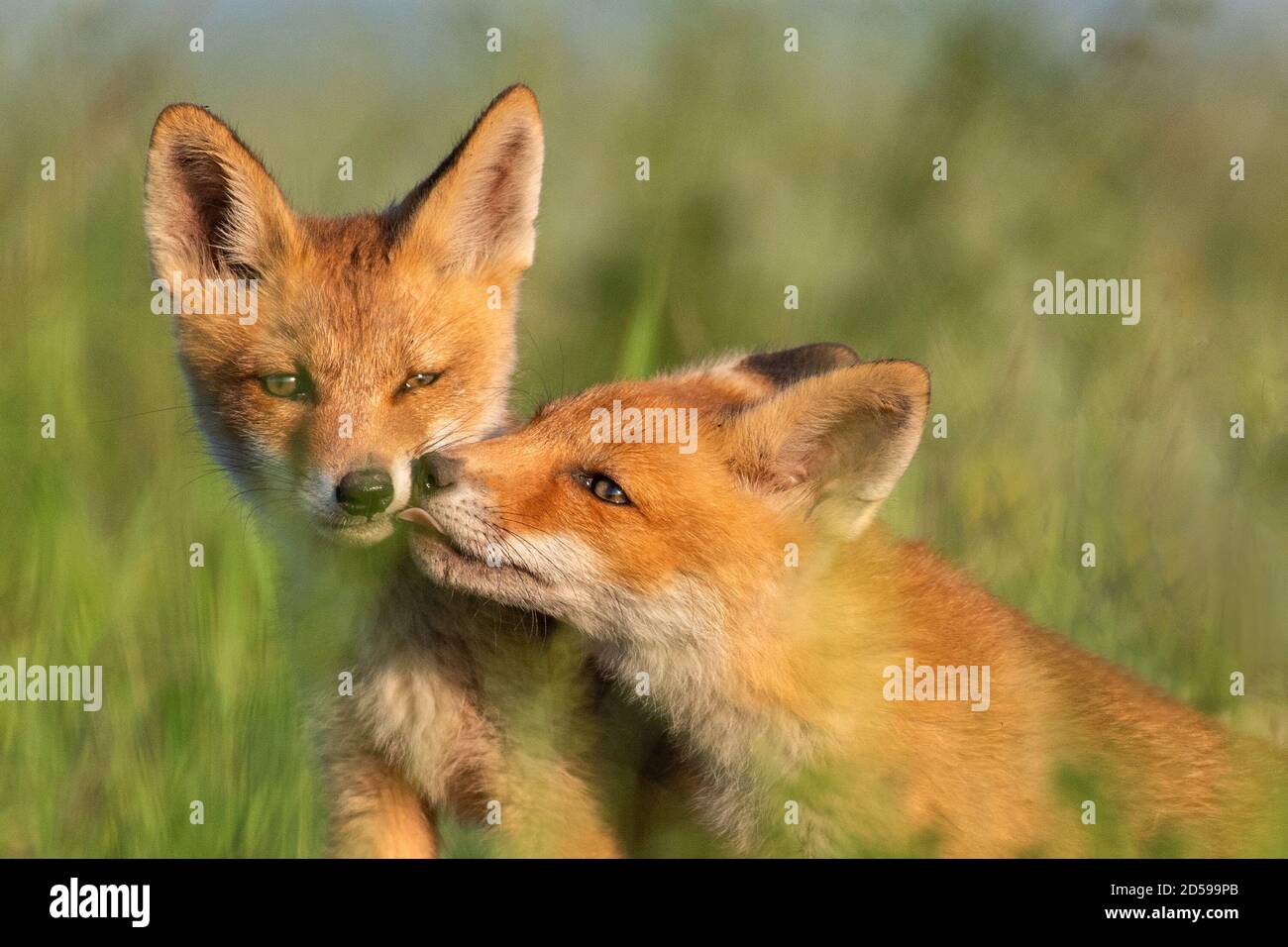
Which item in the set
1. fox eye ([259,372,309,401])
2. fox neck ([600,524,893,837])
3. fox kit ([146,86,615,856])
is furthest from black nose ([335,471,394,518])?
fox neck ([600,524,893,837])

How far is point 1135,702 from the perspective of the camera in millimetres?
4711

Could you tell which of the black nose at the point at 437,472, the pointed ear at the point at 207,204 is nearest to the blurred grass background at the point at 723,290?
the pointed ear at the point at 207,204

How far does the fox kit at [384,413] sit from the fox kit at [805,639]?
0.32 m

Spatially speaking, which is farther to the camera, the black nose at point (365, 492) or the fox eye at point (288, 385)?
the fox eye at point (288, 385)

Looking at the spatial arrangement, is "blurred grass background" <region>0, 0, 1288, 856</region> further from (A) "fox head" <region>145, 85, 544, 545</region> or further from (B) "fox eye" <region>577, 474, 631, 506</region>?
(B) "fox eye" <region>577, 474, 631, 506</region>

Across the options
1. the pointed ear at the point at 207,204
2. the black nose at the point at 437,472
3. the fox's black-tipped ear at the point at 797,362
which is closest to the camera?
the black nose at the point at 437,472

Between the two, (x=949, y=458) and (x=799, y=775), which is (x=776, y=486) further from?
(x=949, y=458)

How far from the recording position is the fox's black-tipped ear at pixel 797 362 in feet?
17.1

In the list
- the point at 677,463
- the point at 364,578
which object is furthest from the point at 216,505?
the point at 677,463

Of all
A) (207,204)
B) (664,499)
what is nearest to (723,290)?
(207,204)

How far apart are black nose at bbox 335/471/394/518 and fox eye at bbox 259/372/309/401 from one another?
520 mm

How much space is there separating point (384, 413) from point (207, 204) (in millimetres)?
1208

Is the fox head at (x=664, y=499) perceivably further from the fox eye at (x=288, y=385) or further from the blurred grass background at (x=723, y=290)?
the blurred grass background at (x=723, y=290)

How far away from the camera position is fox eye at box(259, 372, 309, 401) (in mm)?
4754
